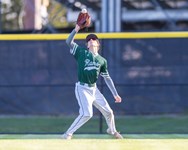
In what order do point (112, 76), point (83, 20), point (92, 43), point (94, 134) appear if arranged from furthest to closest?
point (112, 76) < point (94, 134) < point (92, 43) < point (83, 20)

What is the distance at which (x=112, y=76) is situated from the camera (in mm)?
11633

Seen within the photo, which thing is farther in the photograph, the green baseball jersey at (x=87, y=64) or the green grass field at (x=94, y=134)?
the green baseball jersey at (x=87, y=64)

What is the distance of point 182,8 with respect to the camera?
2156cm

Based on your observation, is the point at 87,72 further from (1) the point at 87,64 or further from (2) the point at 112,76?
(2) the point at 112,76

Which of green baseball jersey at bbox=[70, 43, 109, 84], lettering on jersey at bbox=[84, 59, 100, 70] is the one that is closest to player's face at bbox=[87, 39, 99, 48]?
green baseball jersey at bbox=[70, 43, 109, 84]

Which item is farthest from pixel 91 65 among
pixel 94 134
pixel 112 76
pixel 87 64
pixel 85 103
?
pixel 112 76
